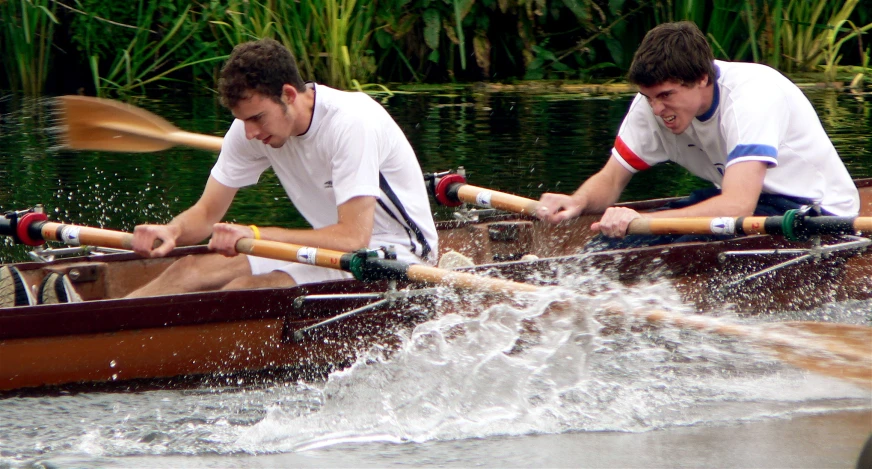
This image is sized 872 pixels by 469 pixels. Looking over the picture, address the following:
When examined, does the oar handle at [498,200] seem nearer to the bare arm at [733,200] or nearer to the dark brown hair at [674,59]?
the bare arm at [733,200]

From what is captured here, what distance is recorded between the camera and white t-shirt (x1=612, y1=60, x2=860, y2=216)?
527 centimetres

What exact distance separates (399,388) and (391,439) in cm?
57

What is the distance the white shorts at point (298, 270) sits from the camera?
17.5 feet

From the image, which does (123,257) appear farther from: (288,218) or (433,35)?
(433,35)

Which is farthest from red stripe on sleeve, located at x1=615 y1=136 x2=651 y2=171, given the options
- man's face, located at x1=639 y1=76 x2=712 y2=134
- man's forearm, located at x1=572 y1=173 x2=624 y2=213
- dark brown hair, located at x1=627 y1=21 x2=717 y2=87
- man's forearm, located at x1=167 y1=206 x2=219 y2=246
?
man's forearm, located at x1=167 y1=206 x2=219 y2=246

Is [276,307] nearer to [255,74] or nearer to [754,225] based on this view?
[255,74]

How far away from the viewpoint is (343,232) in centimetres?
502

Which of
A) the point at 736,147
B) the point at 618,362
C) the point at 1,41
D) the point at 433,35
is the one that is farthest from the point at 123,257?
the point at 1,41

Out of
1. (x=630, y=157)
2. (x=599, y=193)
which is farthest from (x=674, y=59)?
(x=599, y=193)

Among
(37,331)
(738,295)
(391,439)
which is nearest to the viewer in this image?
(391,439)

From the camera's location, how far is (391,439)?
14.7 feet

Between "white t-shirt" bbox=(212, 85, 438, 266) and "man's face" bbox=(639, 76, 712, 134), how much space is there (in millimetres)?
1128

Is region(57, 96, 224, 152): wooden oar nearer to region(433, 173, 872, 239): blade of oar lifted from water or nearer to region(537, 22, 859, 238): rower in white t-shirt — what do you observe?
region(537, 22, 859, 238): rower in white t-shirt

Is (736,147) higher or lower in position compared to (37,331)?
higher
